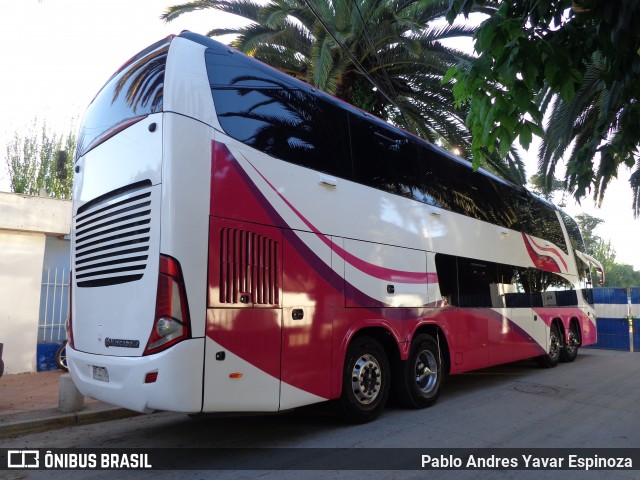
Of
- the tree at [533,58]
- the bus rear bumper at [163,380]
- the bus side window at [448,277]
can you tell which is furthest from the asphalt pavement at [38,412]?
the tree at [533,58]

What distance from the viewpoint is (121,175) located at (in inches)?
197

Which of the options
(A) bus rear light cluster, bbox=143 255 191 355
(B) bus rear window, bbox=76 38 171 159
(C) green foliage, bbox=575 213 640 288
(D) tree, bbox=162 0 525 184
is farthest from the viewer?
(C) green foliage, bbox=575 213 640 288

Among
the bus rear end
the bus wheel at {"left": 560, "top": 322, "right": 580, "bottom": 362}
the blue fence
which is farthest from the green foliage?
the bus rear end

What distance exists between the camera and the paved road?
4.58m

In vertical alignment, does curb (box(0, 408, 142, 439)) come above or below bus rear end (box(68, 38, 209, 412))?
below

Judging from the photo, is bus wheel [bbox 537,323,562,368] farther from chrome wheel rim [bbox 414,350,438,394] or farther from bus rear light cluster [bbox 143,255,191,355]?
bus rear light cluster [bbox 143,255,191,355]

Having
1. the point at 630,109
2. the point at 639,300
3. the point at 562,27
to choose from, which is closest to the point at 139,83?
the point at 562,27

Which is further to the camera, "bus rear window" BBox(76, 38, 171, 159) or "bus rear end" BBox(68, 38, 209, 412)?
"bus rear window" BBox(76, 38, 171, 159)

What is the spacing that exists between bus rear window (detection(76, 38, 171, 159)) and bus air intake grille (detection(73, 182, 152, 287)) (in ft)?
2.56

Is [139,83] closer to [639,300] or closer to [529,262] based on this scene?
[529,262]

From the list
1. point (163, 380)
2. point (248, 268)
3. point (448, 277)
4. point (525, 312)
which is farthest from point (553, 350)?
point (163, 380)

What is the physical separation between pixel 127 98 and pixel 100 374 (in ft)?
9.60

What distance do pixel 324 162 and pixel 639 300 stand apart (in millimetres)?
14951

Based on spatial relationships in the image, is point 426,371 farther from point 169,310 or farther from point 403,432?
point 169,310
